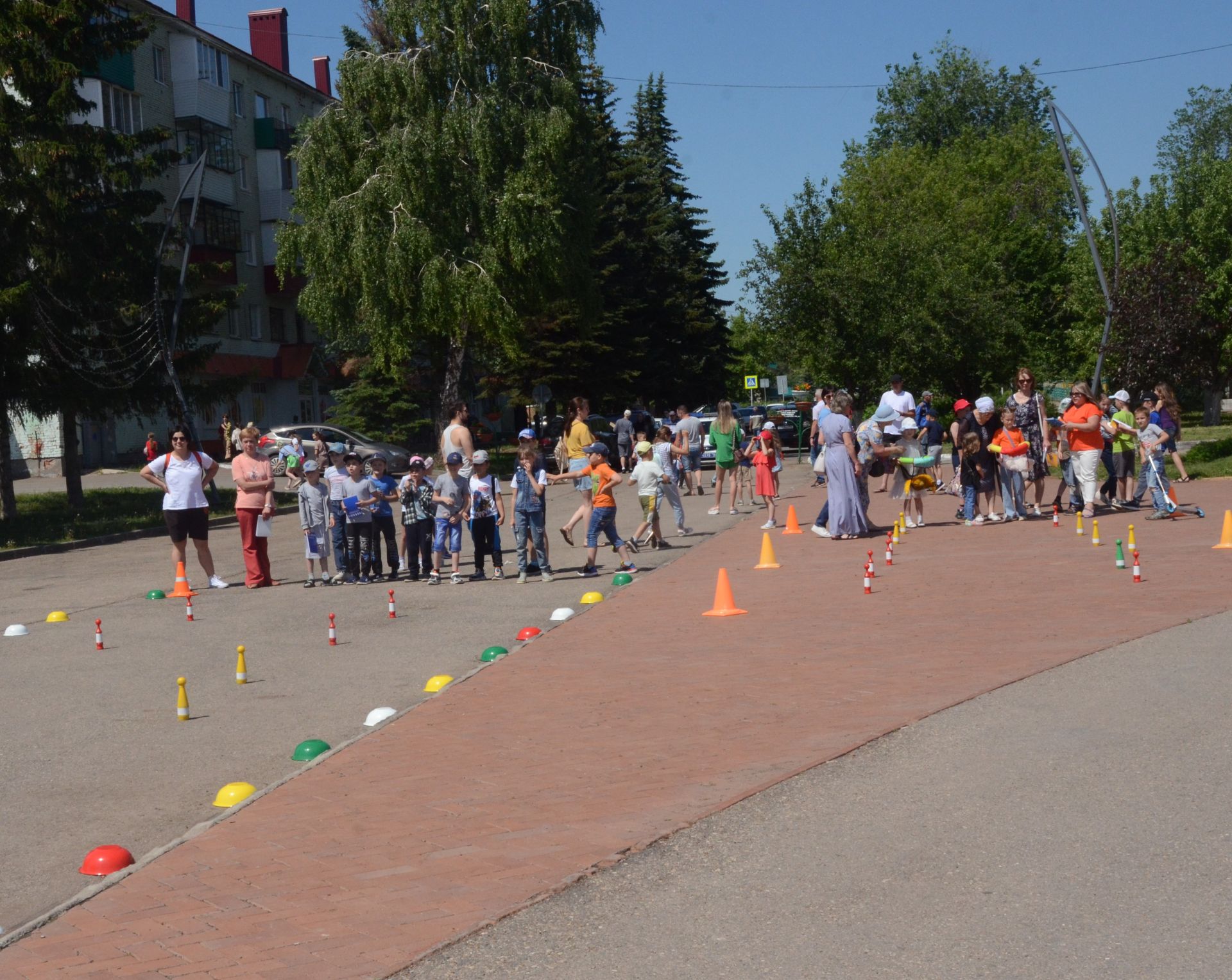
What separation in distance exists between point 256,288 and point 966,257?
28795 mm

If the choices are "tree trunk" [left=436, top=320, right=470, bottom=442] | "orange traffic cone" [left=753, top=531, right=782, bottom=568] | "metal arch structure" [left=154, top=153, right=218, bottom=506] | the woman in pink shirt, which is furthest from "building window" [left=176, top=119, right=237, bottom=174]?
"orange traffic cone" [left=753, top=531, right=782, bottom=568]

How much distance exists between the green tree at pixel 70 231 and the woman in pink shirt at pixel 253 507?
41.0 ft

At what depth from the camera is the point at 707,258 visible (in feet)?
204

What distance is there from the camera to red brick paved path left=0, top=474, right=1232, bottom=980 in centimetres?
512

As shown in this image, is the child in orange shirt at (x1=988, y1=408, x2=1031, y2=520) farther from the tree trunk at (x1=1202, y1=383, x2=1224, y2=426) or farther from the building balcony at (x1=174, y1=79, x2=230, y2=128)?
the tree trunk at (x1=1202, y1=383, x2=1224, y2=426)

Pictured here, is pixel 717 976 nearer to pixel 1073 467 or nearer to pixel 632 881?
pixel 632 881

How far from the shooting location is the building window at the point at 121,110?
4775cm

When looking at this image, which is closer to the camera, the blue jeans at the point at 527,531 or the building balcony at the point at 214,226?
the blue jeans at the point at 527,531

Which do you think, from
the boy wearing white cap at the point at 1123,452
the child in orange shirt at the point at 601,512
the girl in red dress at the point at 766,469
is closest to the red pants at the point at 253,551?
the child in orange shirt at the point at 601,512

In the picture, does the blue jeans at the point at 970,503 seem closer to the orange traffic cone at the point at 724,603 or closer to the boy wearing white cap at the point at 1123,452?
the boy wearing white cap at the point at 1123,452

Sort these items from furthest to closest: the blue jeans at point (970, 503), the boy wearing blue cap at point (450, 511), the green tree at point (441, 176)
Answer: the green tree at point (441, 176) → the blue jeans at point (970, 503) → the boy wearing blue cap at point (450, 511)

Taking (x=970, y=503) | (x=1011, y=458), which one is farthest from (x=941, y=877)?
(x=970, y=503)

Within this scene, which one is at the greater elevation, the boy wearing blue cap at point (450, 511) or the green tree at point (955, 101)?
the green tree at point (955, 101)

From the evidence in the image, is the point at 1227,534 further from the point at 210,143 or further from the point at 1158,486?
the point at 210,143
